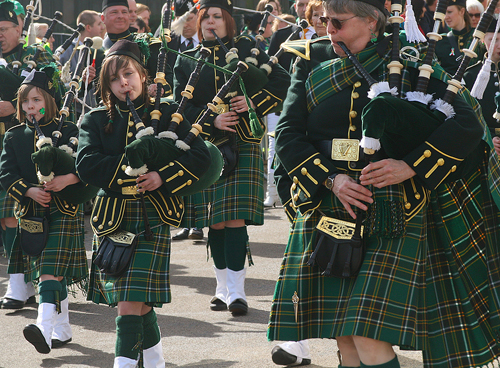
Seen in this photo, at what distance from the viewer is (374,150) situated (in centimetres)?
261

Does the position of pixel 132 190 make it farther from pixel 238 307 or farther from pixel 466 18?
pixel 466 18

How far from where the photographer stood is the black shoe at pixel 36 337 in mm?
3924

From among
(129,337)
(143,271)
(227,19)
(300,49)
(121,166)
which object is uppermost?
(227,19)

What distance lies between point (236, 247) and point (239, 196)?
36cm

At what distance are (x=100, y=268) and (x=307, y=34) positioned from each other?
403cm

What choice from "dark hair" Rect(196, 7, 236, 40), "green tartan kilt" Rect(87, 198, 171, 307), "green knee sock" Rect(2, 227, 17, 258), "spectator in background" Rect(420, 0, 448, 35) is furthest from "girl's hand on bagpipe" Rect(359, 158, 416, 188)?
"spectator in background" Rect(420, 0, 448, 35)

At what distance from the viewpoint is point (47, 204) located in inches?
180

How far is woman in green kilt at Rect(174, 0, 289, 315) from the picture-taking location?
496 cm

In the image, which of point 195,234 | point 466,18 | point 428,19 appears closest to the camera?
point 466,18

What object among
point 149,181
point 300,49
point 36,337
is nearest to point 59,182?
point 36,337

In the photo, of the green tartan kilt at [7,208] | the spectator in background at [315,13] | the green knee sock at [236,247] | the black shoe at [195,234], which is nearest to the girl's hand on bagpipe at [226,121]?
the green knee sock at [236,247]

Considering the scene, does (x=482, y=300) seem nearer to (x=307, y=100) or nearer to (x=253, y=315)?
(x=307, y=100)

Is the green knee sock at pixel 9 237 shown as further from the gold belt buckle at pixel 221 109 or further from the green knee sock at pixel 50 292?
the gold belt buckle at pixel 221 109

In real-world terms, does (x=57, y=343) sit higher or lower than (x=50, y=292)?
lower
